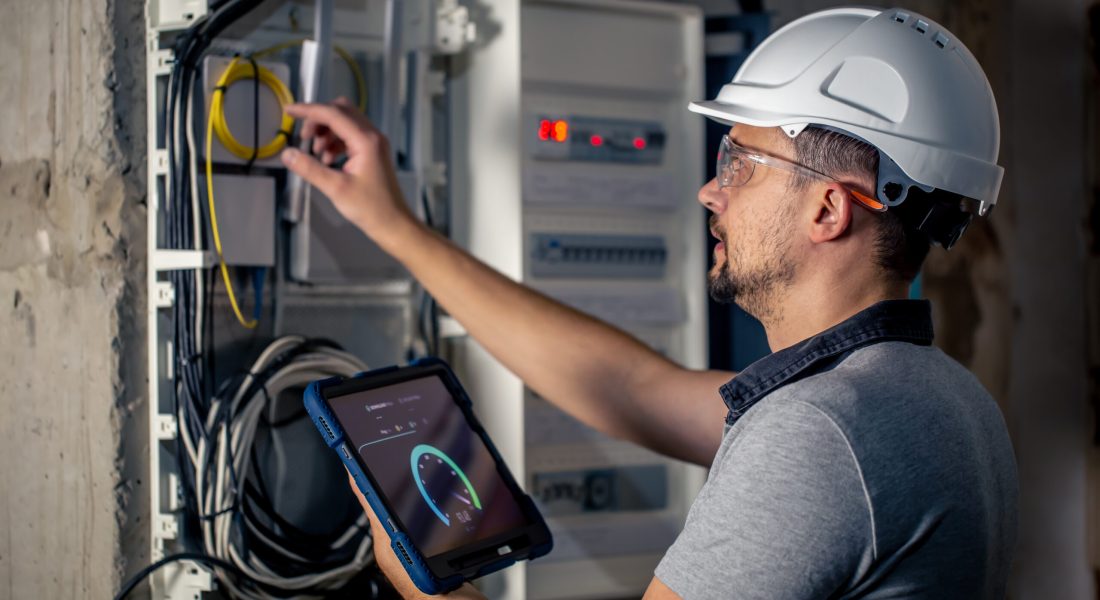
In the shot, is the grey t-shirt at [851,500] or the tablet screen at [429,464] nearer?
the grey t-shirt at [851,500]

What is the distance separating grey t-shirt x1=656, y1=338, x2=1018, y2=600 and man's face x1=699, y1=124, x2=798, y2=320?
0.66ft

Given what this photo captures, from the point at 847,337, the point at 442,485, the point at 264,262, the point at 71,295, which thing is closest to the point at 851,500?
the point at 847,337

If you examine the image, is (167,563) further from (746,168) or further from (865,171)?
(865,171)

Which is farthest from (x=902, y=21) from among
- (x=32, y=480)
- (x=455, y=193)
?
(x=32, y=480)

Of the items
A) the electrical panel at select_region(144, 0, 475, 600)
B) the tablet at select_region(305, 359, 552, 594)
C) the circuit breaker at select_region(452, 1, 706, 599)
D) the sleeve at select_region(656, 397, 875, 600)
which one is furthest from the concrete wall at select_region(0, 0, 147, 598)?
the sleeve at select_region(656, 397, 875, 600)

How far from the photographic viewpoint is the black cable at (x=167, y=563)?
5.50 feet

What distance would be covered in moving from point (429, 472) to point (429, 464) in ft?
0.05

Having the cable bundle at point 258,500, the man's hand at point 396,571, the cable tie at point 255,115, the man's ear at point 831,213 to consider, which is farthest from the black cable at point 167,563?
the man's ear at point 831,213

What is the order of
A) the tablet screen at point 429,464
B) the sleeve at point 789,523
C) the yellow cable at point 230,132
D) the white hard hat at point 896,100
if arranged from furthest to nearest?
the yellow cable at point 230,132 → the tablet screen at point 429,464 → the white hard hat at point 896,100 → the sleeve at point 789,523

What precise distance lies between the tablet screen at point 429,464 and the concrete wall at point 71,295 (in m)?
0.49

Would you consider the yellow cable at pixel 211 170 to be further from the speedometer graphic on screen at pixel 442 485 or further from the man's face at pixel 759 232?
the man's face at pixel 759 232

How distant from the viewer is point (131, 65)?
5.90 ft

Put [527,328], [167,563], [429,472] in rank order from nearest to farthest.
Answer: [429,472], [167,563], [527,328]

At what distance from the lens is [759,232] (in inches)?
56.8
